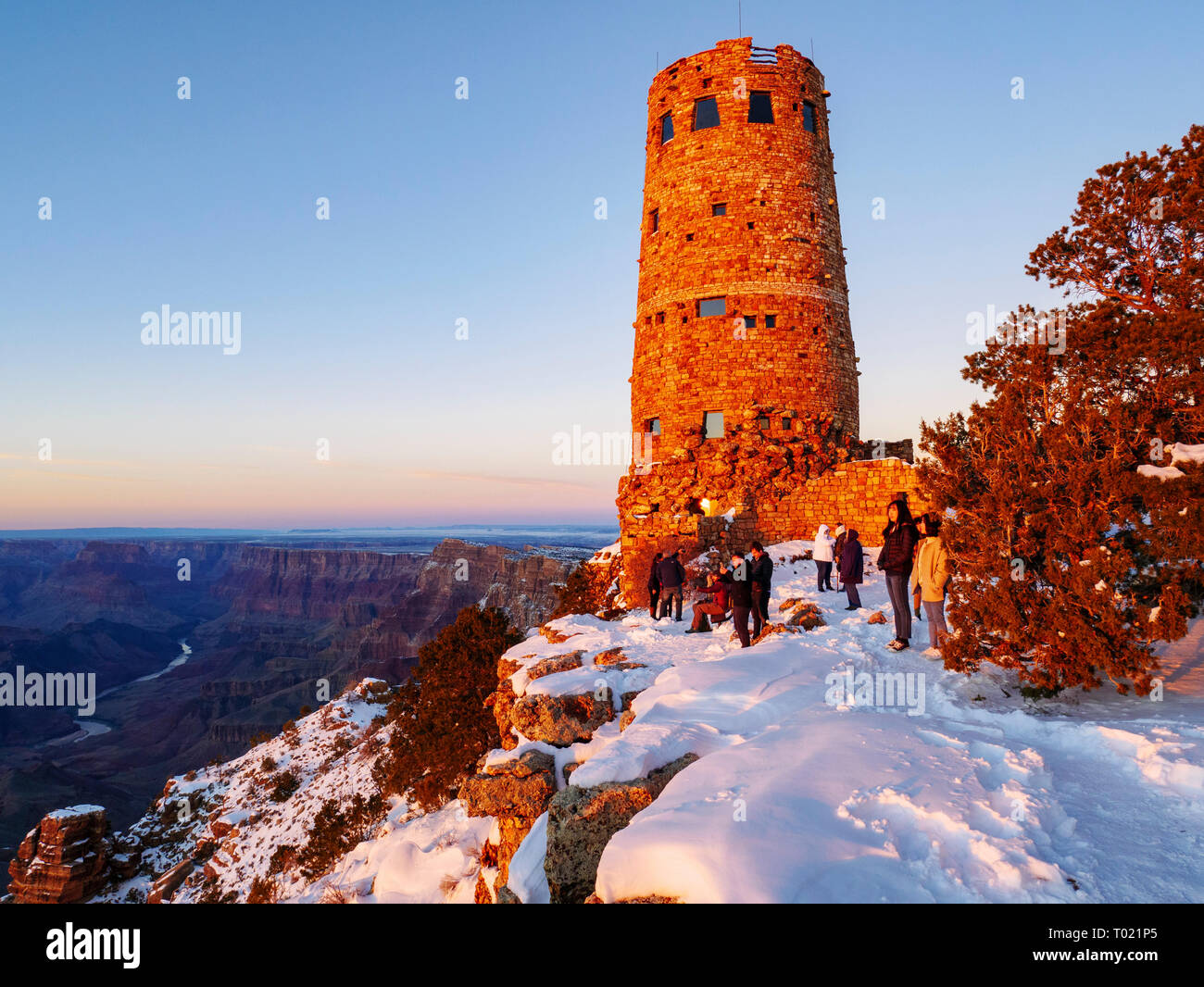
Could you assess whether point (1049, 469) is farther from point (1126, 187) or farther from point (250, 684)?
point (250, 684)

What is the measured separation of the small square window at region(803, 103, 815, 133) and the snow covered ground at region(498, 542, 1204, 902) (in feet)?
79.9

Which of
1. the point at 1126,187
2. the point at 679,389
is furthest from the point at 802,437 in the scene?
the point at 1126,187

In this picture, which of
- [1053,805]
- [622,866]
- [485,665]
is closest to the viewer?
[622,866]

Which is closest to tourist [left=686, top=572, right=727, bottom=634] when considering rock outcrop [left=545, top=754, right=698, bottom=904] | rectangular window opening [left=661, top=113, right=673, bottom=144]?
rock outcrop [left=545, top=754, right=698, bottom=904]

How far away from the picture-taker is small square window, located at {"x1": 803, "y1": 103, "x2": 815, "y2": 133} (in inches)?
1051

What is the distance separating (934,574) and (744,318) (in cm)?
1740

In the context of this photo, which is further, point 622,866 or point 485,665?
point 485,665

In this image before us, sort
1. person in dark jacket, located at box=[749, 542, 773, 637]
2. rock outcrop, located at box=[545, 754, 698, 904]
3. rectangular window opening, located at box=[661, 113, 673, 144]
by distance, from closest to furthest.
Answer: rock outcrop, located at box=[545, 754, 698, 904]
person in dark jacket, located at box=[749, 542, 773, 637]
rectangular window opening, located at box=[661, 113, 673, 144]

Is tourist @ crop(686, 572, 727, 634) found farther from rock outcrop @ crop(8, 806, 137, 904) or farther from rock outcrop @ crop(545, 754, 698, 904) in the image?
rock outcrop @ crop(8, 806, 137, 904)

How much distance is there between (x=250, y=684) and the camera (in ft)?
400

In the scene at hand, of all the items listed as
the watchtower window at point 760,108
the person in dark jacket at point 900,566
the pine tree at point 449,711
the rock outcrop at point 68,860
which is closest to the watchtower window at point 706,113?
the watchtower window at point 760,108

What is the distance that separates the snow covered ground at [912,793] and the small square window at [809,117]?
79.9 ft

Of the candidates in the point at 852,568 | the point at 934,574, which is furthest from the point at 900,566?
the point at 852,568

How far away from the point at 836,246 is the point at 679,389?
28.9 ft
